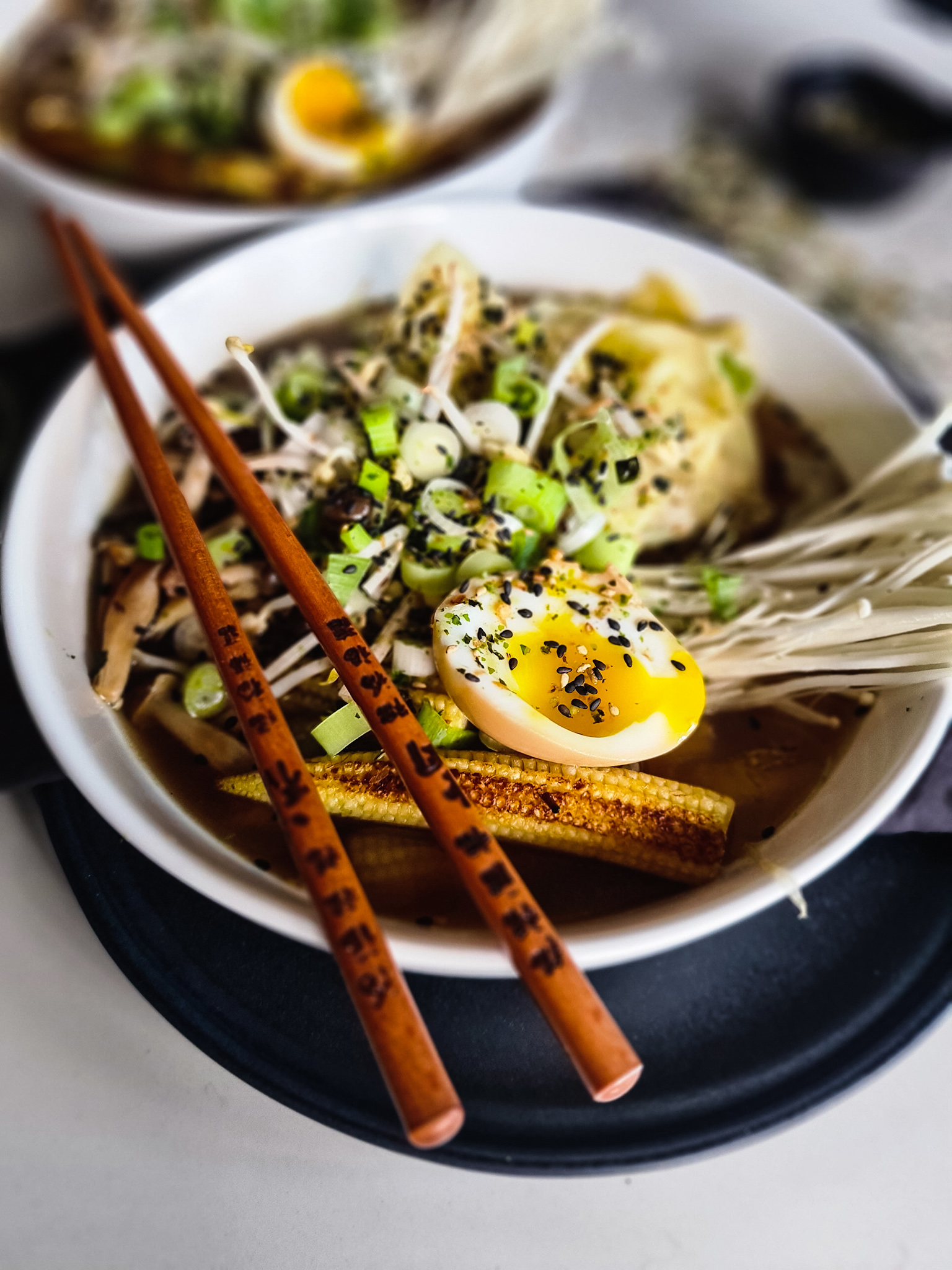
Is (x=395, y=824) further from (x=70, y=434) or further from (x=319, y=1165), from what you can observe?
(x=70, y=434)

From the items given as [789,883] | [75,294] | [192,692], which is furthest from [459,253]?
[789,883]

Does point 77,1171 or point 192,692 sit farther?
point 192,692

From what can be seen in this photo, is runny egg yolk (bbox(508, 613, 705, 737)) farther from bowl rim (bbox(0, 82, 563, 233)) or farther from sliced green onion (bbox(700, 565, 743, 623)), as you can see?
bowl rim (bbox(0, 82, 563, 233))

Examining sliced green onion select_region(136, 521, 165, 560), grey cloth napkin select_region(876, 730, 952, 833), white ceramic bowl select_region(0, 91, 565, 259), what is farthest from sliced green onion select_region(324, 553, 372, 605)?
white ceramic bowl select_region(0, 91, 565, 259)

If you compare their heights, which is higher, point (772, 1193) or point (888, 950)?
point (888, 950)

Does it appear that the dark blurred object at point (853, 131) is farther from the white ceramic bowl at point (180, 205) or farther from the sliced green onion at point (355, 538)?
the sliced green onion at point (355, 538)
